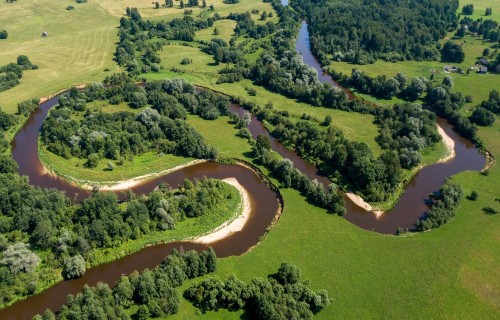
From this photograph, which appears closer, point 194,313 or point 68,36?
point 194,313

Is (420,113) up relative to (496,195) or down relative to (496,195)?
up

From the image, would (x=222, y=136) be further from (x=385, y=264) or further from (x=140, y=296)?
(x=140, y=296)

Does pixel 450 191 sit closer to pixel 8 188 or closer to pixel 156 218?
pixel 156 218

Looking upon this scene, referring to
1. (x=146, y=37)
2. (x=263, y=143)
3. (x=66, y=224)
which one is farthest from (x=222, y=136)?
(x=146, y=37)

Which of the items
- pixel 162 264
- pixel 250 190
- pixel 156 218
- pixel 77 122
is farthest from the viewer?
pixel 77 122

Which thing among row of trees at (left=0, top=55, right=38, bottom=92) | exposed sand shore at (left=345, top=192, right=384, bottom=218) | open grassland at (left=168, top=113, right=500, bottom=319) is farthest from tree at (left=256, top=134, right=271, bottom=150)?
row of trees at (left=0, top=55, right=38, bottom=92)

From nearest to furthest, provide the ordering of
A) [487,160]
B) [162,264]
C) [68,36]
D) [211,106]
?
[162,264]
[487,160]
[211,106]
[68,36]

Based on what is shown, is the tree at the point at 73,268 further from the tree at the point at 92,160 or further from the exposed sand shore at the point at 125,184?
the tree at the point at 92,160

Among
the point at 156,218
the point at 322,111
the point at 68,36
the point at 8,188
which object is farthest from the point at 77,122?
the point at 68,36
